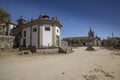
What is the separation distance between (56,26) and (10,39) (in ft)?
40.8

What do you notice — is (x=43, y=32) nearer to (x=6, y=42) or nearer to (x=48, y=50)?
(x=48, y=50)

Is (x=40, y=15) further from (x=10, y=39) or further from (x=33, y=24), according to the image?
(x=10, y=39)

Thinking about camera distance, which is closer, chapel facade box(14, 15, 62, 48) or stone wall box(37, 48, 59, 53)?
stone wall box(37, 48, 59, 53)

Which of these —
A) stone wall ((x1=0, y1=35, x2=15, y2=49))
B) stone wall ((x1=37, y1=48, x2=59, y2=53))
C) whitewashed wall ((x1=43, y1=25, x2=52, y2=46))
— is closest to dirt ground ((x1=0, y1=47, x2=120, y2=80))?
stone wall ((x1=37, y1=48, x2=59, y2=53))

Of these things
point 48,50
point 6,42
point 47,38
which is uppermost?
point 47,38

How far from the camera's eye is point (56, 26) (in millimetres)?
24453

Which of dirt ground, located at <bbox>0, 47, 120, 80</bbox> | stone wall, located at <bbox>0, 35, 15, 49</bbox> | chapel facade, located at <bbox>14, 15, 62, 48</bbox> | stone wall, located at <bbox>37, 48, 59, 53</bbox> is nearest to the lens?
dirt ground, located at <bbox>0, 47, 120, 80</bbox>

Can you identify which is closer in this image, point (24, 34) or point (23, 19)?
point (24, 34)

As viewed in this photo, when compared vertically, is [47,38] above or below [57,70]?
above

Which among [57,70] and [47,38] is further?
[47,38]

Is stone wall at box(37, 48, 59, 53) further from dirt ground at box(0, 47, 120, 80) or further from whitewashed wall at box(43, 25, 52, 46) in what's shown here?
dirt ground at box(0, 47, 120, 80)

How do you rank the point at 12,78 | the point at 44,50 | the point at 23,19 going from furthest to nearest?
the point at 23,19 < the point at 44,50 < the point at 12,78

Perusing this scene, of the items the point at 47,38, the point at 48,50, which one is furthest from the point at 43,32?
the point at 48,50

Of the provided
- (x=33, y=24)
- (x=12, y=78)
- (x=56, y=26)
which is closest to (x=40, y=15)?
(x=33, y=24)
